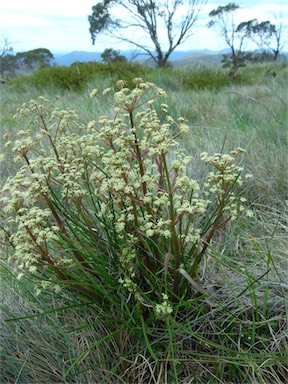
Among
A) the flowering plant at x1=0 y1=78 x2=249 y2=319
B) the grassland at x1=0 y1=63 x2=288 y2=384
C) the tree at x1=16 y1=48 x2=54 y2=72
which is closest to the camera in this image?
the flowering plant at x1=0 y1=78 x2=249 y2=319

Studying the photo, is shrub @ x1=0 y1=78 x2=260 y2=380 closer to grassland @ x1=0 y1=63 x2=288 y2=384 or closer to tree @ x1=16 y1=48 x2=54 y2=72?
grassland @ x1=0 y1=63 x2=288 y2=384

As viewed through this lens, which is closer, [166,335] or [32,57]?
[166,335]

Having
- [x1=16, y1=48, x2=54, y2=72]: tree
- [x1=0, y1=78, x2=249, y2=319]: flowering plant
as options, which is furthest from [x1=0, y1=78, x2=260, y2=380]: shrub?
[x1=16, y1=48, x2=54, y2=72]: tree

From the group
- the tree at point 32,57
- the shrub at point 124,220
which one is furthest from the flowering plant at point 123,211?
the tree at point 32,57

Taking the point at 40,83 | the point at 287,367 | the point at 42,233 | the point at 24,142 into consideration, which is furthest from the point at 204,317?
the point at 40,83

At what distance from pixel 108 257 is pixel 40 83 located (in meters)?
7.04

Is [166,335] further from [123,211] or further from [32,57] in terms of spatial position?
[32,57]

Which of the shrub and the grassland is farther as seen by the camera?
the grassland

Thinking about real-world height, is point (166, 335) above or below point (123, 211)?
below

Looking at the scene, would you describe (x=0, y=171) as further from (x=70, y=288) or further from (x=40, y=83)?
(x=40, y=83)

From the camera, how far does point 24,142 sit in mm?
1301

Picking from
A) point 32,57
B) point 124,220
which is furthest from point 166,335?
point 32,57

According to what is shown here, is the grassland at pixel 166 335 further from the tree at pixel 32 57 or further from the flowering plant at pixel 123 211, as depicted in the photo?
the tree at pixel 32 57

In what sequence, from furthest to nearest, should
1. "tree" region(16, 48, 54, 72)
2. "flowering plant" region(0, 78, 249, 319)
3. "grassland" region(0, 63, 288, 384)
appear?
"tree" region(16, 48, 54, 72) → "grassland" region(0, 63, 288, 384) → "flowering plant" region(0, 78, 249, 319)
